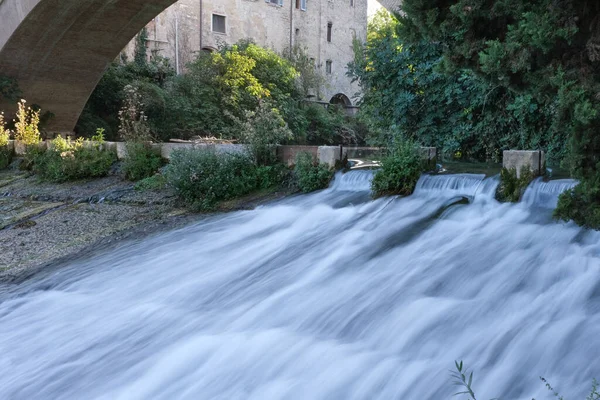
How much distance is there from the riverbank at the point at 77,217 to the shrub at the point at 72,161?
9.5 inches

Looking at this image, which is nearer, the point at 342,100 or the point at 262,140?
the point at 262,140

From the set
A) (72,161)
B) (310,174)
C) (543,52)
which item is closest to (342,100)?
(72,161)

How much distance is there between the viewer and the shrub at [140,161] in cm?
893

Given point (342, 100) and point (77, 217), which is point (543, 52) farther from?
point (342, 100)

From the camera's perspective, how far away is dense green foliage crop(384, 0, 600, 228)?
167 inches

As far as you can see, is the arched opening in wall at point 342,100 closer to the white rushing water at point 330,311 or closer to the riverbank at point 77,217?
the riverbank at point 77,217

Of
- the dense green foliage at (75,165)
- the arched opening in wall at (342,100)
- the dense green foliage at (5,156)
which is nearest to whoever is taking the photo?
the dense green foliage at (75,165)

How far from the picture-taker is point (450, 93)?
31.6 ft

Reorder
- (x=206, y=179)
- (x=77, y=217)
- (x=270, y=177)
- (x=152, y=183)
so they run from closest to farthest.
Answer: (x=77, y=217)
(x=206, y=179)
(x=270, y=177)
(x=152, y=183)

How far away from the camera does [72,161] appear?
31.1ft

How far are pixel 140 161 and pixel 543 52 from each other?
602 centimetres

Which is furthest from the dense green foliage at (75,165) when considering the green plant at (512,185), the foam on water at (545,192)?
the foam on water at (545,192)

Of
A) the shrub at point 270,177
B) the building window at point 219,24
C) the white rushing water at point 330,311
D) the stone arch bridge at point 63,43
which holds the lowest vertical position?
the white rushing water at point 330,311

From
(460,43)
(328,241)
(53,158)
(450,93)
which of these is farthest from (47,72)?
(460,43)
